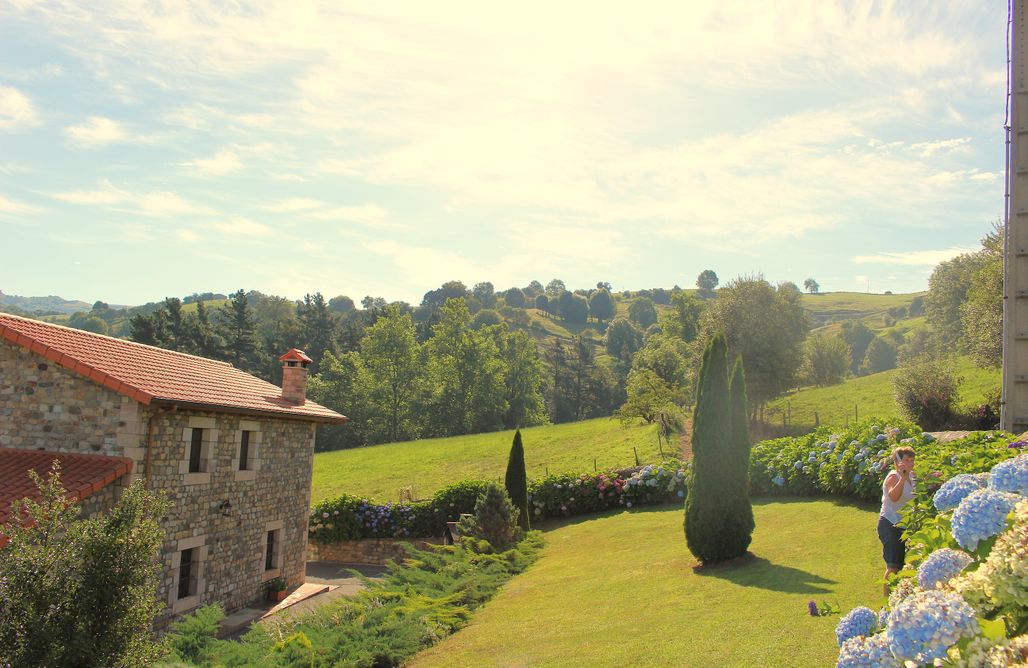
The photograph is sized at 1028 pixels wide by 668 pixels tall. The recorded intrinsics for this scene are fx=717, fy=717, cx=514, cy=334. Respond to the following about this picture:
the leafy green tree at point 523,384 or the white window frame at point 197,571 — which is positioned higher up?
the leafy green tree at point 523,384

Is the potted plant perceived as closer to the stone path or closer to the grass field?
the stone path

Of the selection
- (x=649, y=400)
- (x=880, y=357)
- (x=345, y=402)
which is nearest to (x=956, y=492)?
(x=649, y=400)

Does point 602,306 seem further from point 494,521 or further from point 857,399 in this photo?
point 494,521

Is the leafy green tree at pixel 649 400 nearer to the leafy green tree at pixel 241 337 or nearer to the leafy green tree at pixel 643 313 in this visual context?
the leafy green tree at pixel 241 337

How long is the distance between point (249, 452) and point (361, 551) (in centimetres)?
939

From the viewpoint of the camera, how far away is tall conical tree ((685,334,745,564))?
13.5m

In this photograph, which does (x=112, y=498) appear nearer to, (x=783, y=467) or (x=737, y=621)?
(x=737, y=621)

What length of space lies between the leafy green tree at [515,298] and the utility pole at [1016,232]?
15899 centimetres

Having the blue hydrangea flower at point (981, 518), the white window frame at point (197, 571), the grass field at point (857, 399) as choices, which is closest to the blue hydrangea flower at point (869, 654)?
the blue hydrangea flower at point (981, 518)

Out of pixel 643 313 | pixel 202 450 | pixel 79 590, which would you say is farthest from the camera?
pixel 643 313

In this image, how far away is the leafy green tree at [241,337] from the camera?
6719 centimetres

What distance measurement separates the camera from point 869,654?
3463 mm

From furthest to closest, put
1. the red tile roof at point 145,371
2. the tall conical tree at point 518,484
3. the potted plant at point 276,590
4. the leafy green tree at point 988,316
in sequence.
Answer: the leafy green tree at point 988,316 < the tall conical tree at point 518,484 < the potted plant at point 276,590 < the red tile roof at point 145,371

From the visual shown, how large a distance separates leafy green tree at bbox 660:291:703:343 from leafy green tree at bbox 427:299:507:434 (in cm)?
1606
